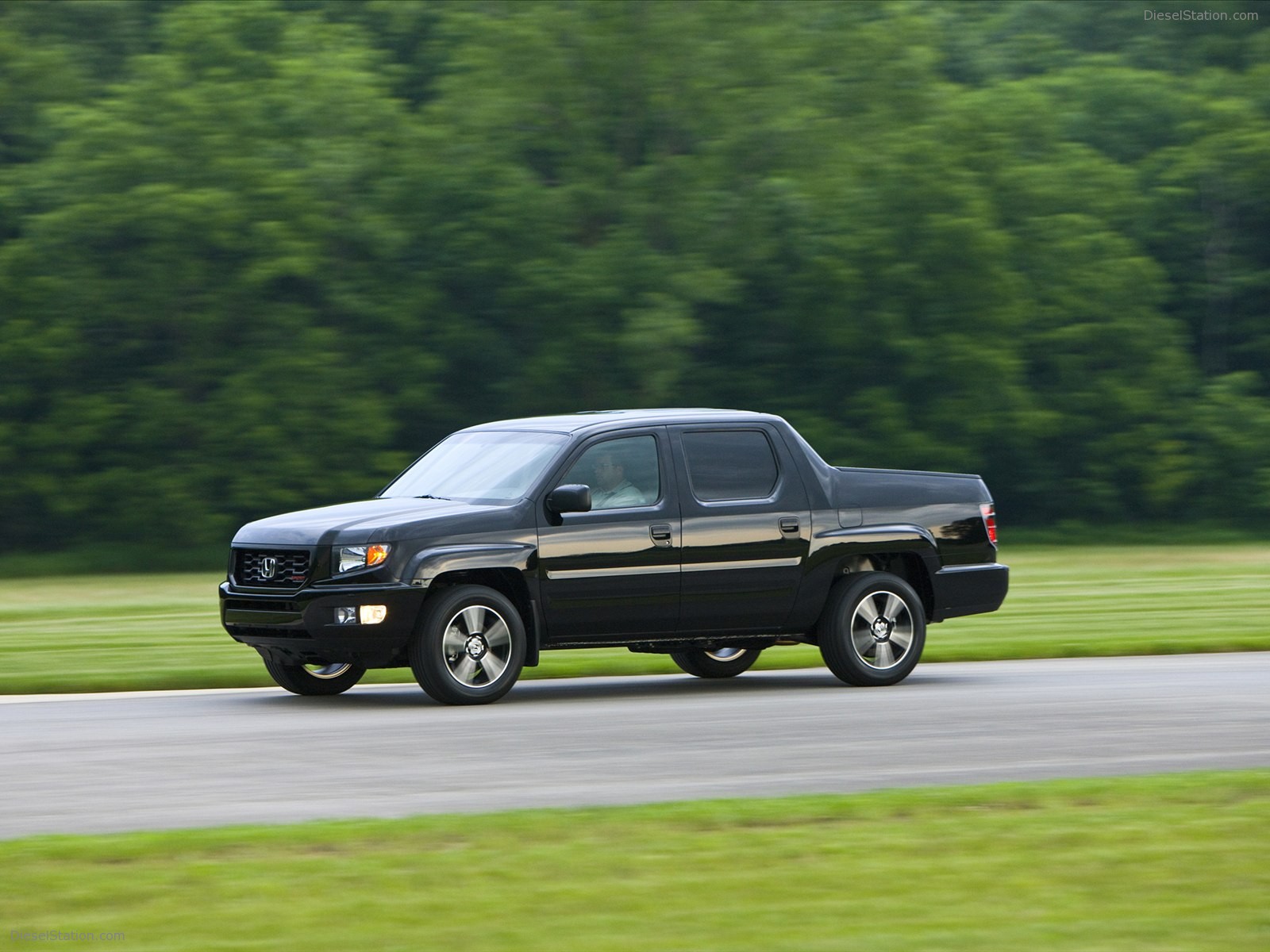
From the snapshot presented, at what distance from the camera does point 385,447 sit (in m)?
46.3

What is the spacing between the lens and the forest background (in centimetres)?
4412

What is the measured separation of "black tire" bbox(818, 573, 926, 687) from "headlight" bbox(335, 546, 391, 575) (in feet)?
10.8

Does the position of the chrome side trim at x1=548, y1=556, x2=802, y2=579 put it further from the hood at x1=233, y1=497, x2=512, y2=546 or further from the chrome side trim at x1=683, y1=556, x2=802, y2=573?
the hood at x1=233, y1=497, x2=512, y2=546

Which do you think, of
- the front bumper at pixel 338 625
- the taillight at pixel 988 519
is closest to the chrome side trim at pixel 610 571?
the front bumper at pixel 338 625

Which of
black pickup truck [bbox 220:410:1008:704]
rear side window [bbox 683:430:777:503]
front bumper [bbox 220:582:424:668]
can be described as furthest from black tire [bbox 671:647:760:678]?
front bumper [bbox 220:582:424:668]

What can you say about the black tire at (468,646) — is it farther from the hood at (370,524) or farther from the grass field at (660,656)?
the grass field at (660,656)

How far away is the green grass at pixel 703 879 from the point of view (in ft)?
21.8

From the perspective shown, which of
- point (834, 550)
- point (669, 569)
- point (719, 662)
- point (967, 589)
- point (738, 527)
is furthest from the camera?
point (719, 662)

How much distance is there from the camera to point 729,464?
48.8 feet

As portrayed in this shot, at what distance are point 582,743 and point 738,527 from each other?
3338mm

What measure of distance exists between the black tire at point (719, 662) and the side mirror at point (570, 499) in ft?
8.06

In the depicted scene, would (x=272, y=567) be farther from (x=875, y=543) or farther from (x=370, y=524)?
(x=875, y=543)

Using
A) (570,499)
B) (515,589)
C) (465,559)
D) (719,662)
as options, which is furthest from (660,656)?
(465,559)

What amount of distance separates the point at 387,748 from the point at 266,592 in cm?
277
